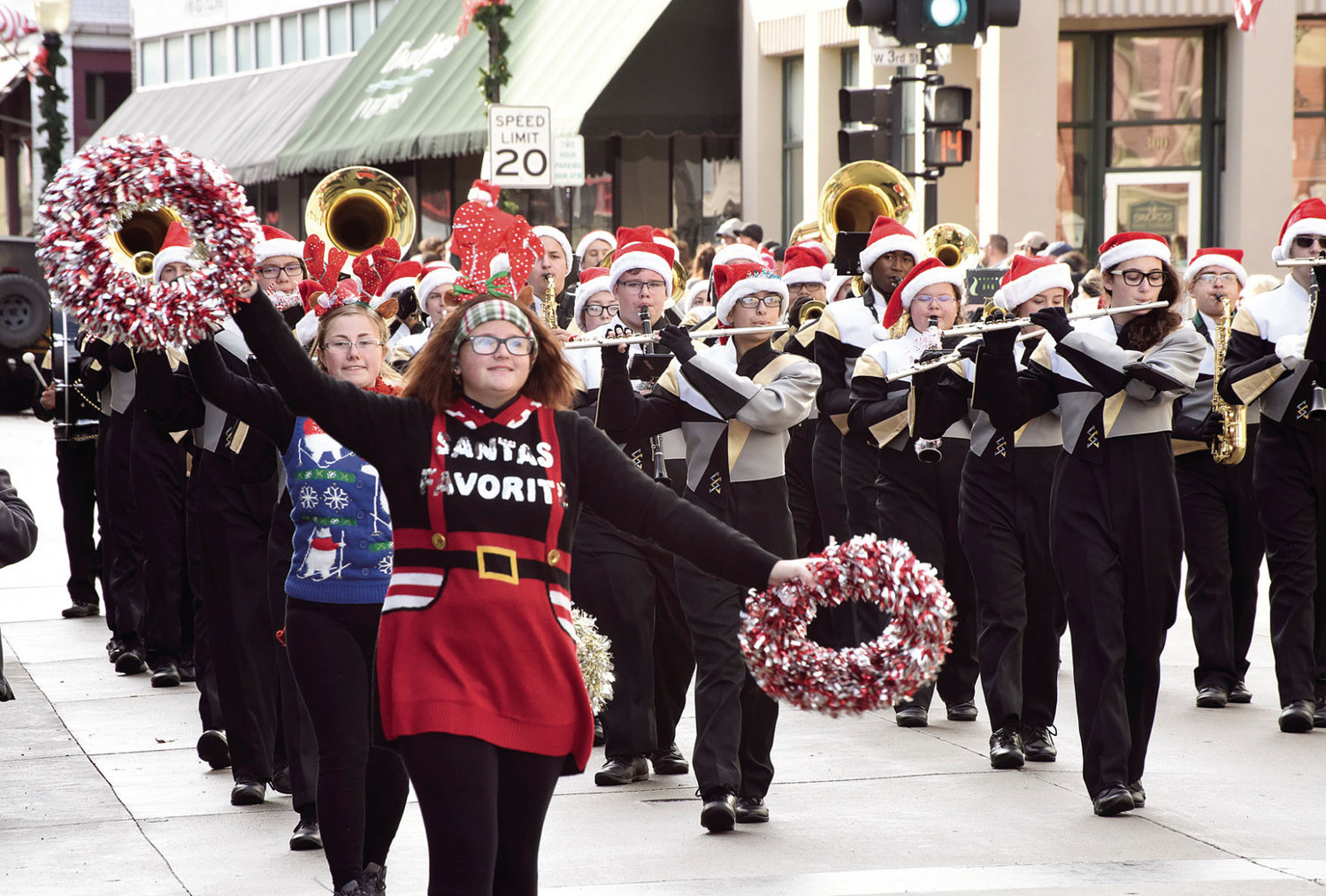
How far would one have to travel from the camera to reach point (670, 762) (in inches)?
330

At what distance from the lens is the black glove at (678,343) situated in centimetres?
764

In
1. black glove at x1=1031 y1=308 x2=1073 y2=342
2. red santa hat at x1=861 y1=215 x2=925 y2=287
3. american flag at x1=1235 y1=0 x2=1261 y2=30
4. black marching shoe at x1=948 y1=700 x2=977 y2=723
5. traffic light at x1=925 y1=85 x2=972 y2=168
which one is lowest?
black marching shoe at x1=948 y1=700 x2=977 y2=723

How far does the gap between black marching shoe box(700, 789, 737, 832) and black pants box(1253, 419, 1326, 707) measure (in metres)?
3.30

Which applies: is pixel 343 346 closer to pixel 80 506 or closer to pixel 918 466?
pixel 918 466

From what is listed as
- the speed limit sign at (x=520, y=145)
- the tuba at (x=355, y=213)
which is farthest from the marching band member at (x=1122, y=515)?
the speed limit sign at (x=520, y=145)

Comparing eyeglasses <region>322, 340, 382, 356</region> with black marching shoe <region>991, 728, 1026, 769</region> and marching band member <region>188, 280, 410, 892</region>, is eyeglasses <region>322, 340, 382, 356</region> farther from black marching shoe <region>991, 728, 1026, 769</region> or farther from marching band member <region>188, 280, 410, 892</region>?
black marching shoe <region>991, 728, 1026, 769</region>

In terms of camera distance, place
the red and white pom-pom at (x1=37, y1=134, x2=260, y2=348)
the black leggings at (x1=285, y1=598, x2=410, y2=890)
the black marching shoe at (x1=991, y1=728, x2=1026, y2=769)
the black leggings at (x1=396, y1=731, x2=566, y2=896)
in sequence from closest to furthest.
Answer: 1. the black leggings at (x1=396, y1=731, x2=566, y2=896)
2. the red and white pom-pom at (x1=37, y1=134, x2=260, y2=348)
3. the black leggings at (x1=285, y1=598, x2=410, y2=890)
4. the black marching shoe at (x1=991, y1=728, x2=1026, y2=769)

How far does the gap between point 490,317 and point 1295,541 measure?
5653 mm

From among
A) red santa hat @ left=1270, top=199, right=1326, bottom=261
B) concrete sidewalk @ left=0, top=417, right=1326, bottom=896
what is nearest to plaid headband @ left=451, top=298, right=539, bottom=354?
concrete sidewalk @ left=0, top=417, right=1326, bottom=896

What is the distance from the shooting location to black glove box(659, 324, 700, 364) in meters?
7.64

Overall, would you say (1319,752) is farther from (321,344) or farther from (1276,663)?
(321,344)

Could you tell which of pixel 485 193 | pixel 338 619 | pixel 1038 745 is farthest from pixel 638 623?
pixel 338 619

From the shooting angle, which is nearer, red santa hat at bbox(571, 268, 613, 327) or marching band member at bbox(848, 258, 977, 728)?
marching band member at bbox(848, 258, 977, 728)

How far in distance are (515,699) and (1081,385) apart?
3677mm
